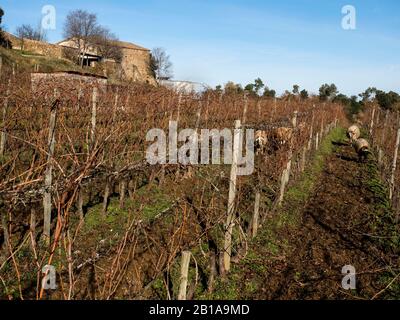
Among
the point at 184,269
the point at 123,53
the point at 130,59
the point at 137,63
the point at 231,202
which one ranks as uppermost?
the point at 123,53

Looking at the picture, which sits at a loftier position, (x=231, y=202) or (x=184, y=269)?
(x=231, y=202)

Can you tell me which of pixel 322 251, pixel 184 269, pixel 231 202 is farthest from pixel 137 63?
pixel 184 269

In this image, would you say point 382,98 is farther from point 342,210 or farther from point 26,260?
point 26,260

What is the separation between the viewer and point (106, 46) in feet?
176

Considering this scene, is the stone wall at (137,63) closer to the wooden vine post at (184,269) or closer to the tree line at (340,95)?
the tree line at (340,95)

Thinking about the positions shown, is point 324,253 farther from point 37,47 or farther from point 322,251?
point 37,47

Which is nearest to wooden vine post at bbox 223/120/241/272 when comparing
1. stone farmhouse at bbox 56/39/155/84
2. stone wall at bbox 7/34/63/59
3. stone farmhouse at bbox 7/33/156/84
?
stone farmhouse at bbox 7/33/156/84

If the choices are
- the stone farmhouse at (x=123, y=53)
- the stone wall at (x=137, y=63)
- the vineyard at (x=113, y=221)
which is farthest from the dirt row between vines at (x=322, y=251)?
the stone wall at (x=137, y=63)

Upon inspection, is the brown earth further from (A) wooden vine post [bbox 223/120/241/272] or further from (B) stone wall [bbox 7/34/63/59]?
(B) stone wall [bbox 7/34/63/59]

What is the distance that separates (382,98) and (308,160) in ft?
124

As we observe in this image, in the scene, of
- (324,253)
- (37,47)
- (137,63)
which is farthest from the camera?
(137,63)

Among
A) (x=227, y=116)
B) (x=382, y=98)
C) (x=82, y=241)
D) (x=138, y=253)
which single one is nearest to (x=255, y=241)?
(x=138, y=253)
